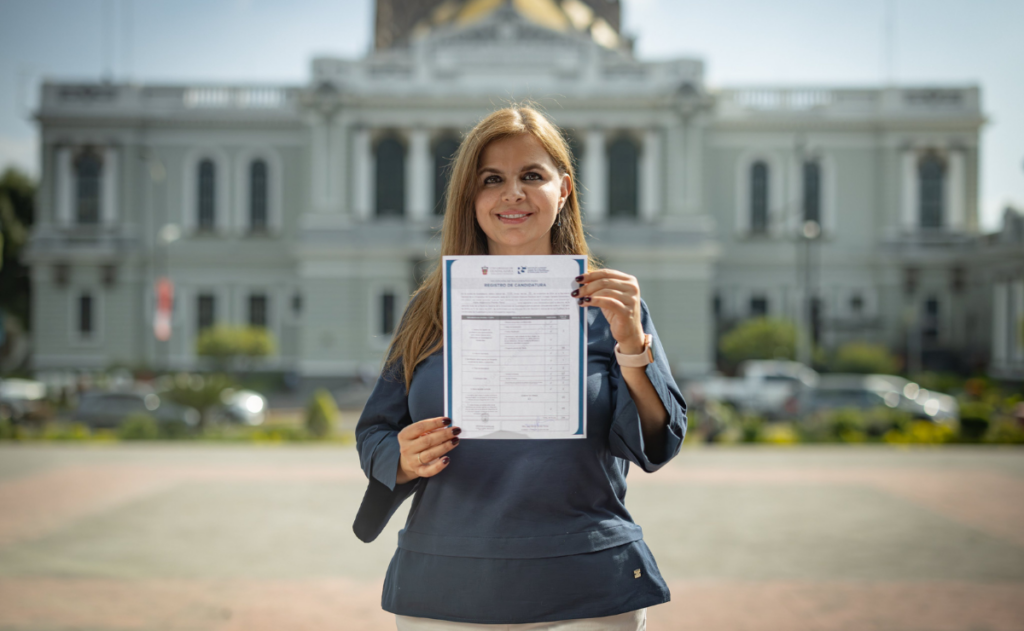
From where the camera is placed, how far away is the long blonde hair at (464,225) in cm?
231

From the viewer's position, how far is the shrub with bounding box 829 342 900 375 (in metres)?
31.3

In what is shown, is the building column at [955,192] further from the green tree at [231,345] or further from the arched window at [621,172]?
the green tree at [231,345]

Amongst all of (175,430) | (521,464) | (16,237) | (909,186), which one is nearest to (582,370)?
(521,464)

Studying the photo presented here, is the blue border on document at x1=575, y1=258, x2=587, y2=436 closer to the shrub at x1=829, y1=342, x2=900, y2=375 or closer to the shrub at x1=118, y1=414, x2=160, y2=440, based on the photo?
the shrub at x1=118, y1=414, x2=160, y2=440

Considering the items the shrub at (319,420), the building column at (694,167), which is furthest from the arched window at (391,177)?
the shrub at (319,420)

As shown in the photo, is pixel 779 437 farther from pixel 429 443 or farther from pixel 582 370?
pixel 429 443

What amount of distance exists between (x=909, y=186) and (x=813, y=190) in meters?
4.27

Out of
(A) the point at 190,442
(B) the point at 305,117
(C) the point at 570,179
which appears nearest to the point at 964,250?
(B) the point at 305,117

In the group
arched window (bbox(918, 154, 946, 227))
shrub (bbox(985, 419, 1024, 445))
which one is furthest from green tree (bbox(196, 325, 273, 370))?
arched window (bbox(918, 154, 946, 227))

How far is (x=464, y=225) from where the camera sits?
7.82ft

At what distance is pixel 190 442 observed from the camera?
1742 centimetres

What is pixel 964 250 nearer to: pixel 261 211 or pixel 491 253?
pixel 261 211

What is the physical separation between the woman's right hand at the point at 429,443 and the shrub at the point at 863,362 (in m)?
31.9

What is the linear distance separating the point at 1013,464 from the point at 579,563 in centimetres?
→ 1498
